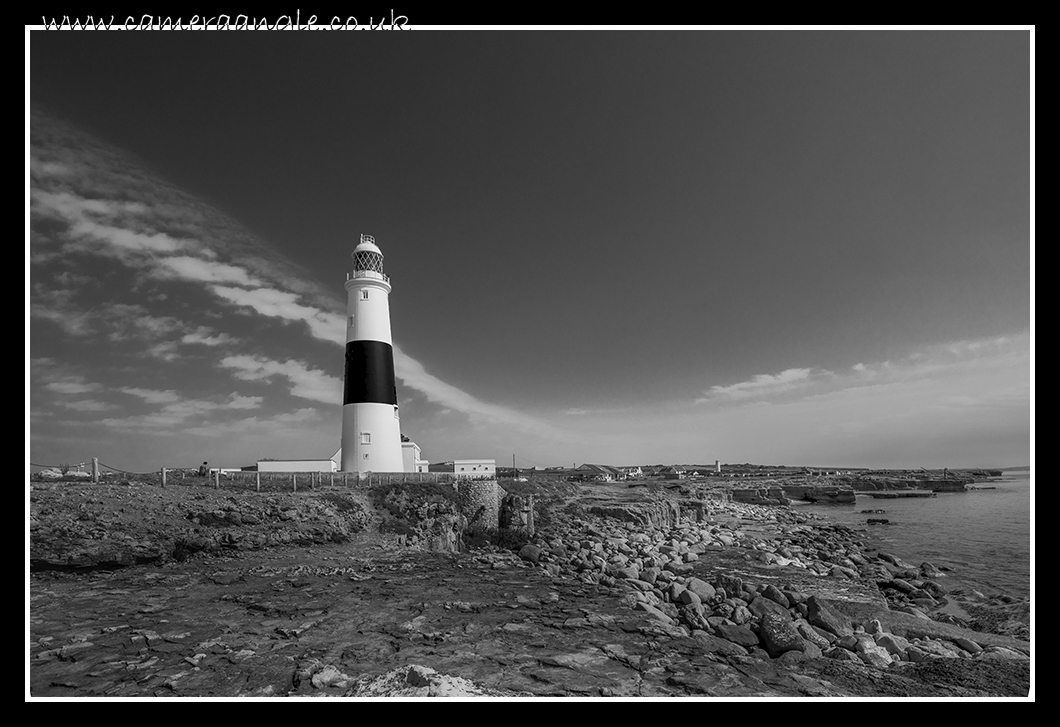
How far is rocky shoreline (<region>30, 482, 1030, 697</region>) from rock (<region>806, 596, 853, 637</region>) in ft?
0.14

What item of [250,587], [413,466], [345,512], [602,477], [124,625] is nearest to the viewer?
[124,625]

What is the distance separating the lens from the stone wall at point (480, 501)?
16.0 metres

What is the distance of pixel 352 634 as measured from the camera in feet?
21.5

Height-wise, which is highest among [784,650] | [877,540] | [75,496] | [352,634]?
[75,496]

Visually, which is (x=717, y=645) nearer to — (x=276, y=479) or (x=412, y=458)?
(x=276, y=479)

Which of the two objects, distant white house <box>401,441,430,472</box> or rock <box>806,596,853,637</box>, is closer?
rock <box>806,596,853,637</box>

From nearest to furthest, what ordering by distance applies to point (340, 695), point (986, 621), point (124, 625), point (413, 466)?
point (340, 695) → point (124, 625) → point (986, 621) → point (413, 466)

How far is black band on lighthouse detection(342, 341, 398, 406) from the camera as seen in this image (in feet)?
57.2

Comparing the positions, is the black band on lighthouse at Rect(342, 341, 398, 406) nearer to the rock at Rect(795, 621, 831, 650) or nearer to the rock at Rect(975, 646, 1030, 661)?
the rock at Rect(795, 621, 831, 650)

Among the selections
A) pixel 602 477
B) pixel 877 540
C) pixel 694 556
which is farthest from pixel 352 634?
pixel 602 477

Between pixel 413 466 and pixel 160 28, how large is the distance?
1857 cm

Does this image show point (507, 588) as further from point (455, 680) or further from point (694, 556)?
point (694, 556)

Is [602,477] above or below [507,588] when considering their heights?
below

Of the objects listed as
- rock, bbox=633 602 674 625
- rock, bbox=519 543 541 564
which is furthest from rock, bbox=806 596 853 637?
rock, bbox=519 543 541 564
